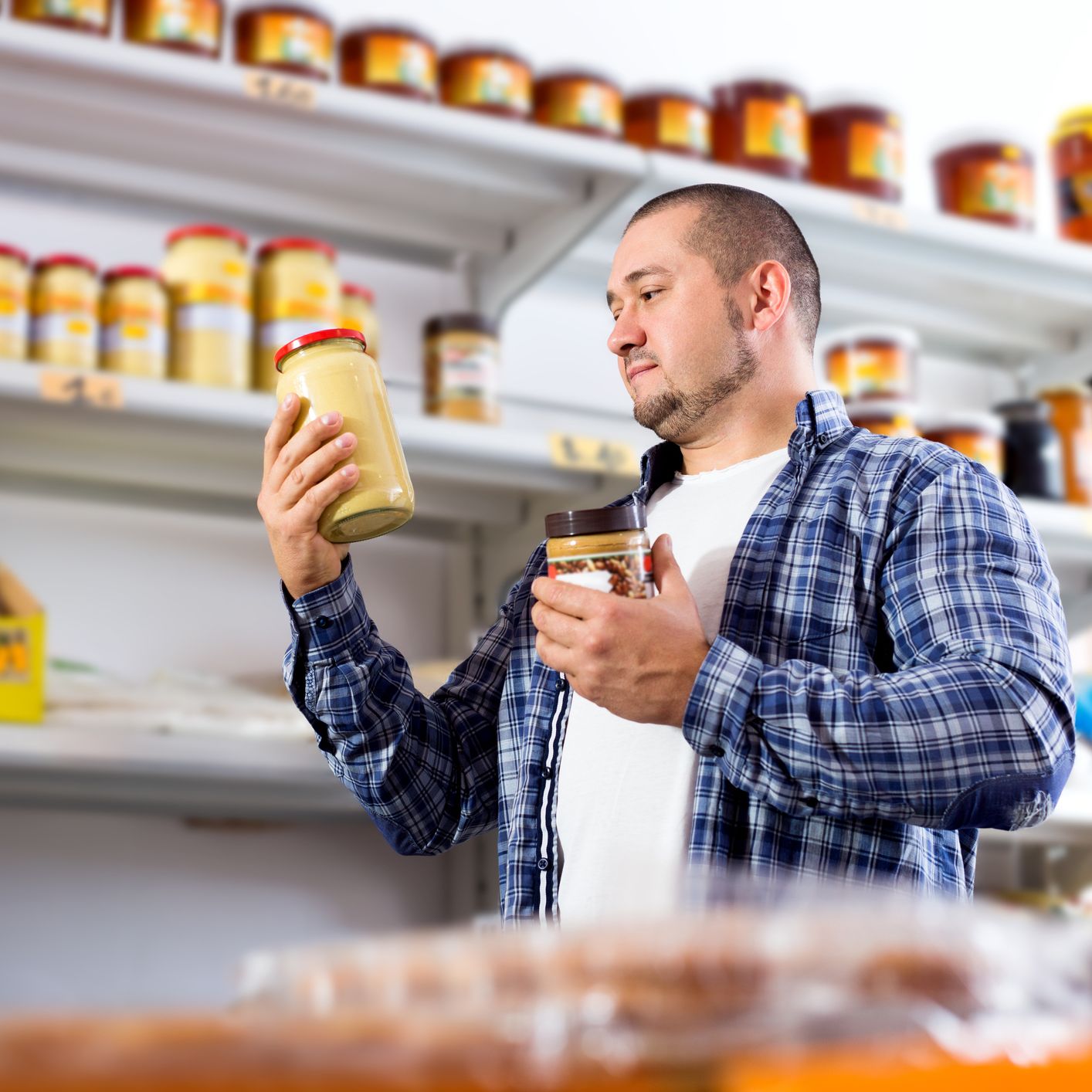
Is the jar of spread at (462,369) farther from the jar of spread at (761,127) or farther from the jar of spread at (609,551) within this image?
the jar of spread at (609,551)

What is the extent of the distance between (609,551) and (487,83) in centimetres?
122

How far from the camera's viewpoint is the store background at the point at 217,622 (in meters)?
2.01

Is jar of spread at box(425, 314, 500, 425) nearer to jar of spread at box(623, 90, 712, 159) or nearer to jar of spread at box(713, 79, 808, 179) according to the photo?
jar of spread at box(623, 90, 712, 159)

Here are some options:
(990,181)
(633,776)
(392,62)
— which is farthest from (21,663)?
(990,181)

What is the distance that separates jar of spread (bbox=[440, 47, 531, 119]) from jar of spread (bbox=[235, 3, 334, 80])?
0.64 ft

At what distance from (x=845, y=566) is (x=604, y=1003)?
813 millimetres

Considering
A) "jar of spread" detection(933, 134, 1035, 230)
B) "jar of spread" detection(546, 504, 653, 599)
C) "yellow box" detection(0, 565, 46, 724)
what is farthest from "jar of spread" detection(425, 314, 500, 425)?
"jar of spread" detection(546, 504, 653, 599)

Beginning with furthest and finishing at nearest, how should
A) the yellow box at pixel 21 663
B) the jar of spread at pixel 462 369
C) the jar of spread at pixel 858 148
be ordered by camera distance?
the jar of spread at pixel 858 148 < the jar of spread at pixel 462 369 < the yellow box at pixel 21 663

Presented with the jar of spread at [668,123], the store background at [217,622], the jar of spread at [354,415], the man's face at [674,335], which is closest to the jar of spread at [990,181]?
the store background at [217,622]

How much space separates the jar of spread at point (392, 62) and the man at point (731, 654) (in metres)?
0.70

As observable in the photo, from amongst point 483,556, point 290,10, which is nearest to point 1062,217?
point 483,556

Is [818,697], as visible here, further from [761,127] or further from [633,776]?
[761,127]

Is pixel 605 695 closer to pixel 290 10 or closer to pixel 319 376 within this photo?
pixel 319 376

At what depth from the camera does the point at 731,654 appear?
3.16 feet
